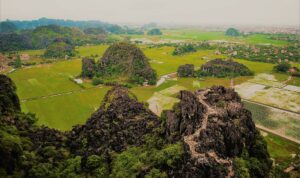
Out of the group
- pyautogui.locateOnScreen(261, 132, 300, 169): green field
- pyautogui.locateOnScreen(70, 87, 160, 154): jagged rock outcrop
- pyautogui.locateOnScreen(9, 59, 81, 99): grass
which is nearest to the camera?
pyautogui.locateOnScreen(70, 87, 160, 154): jagged rock outcrop

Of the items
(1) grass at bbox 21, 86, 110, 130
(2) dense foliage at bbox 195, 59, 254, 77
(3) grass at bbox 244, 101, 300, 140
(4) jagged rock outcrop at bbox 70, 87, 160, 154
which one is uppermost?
(2) dense foliage at bbox 195, 59, 254, 77

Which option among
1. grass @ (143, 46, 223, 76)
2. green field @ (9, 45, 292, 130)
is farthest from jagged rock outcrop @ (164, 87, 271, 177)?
grass @ (143, 46, 223, 76)

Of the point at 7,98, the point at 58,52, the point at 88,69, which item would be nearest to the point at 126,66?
the point at 88,69

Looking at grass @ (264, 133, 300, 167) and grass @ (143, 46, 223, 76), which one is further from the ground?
grass @ (143, 46, 223, 76)

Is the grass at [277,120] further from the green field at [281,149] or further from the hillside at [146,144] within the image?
the hillside at [146,144]

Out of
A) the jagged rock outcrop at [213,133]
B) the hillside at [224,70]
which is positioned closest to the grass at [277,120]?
the jagged rock outcrop at [213,133]

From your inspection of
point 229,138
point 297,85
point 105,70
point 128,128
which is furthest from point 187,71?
point 229,138

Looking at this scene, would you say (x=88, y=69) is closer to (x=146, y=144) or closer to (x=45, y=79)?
(x=45, y=79)

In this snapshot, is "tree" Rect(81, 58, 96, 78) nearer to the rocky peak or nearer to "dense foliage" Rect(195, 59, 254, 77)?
"dense foliage" Rect(195, 59, 254, 77)

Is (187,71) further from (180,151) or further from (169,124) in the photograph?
(180,151)

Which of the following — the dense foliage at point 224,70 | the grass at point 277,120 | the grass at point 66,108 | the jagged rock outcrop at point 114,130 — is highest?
the dense foliage at point 224,70

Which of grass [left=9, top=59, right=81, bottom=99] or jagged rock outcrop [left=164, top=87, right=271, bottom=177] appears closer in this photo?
jagged rock outcrop [left=164, top=87, right=271, bottom=177]
